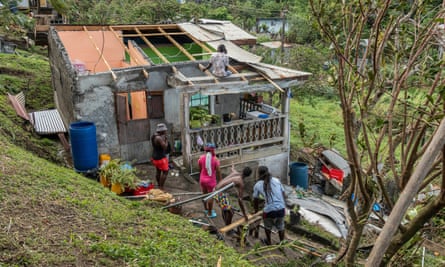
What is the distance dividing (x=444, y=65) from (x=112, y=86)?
8778 mm

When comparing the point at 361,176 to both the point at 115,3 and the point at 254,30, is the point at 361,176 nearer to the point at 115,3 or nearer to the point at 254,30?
the point at 115,3

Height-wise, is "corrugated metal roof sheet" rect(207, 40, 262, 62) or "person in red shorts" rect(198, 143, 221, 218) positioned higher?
"corrugated metal roof sheet" rect(207, 40, 262, 62)

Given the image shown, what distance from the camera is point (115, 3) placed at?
30.2 meters

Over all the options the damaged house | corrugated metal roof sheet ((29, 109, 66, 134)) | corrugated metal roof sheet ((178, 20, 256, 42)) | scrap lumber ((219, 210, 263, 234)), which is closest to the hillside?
scrap lumber ((219, 210, 263, 234))

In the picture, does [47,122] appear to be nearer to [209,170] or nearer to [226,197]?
[209,170]

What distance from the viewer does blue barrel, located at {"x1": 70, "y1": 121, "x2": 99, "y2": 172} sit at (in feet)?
31.7

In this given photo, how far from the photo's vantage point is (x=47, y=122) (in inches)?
533

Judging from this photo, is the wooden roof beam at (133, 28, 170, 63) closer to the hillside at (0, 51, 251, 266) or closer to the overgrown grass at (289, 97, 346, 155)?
the hillside at (0, 51, 251, 266)

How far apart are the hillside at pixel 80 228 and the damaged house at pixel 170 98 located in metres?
2.98

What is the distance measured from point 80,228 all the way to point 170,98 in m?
6.58

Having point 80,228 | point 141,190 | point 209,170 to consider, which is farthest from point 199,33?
point 80,228

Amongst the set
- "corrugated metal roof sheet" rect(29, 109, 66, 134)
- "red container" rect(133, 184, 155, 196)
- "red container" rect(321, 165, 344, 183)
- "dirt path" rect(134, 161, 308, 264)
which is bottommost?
"red container" rect(321, 165, 344, 183)

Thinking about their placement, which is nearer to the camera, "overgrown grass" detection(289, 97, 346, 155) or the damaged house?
the damaged house

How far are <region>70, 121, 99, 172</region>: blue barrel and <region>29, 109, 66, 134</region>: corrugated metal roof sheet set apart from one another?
3.27 metres
